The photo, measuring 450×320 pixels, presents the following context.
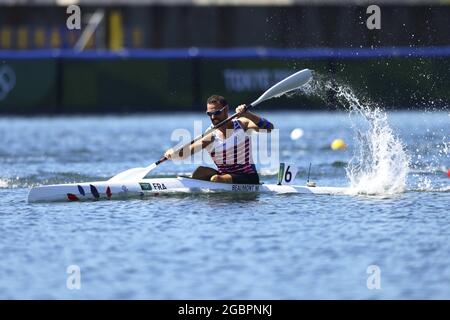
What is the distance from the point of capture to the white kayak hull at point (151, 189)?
18406mm

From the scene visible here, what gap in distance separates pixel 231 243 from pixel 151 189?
4.37 metres

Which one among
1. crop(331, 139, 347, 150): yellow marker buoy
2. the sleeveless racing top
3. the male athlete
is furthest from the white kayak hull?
crop(331, 139, 347, 150): yellow marker buoy

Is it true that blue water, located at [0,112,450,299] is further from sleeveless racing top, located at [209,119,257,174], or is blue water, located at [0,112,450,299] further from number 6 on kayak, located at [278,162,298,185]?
sleeveless racing top, located at [209,119,257,174]

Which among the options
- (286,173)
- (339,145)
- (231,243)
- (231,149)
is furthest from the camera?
(339,145)

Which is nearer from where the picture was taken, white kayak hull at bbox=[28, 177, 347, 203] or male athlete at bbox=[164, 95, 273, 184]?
white kayak hull at bbox=[28, 177, 347, 203]

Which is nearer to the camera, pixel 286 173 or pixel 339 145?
pixel 286 173

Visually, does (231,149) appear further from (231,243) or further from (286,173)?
(231,243)

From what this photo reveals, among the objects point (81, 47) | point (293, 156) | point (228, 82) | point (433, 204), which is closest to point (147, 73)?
point (228, 82)

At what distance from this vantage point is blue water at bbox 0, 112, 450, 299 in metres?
12.3

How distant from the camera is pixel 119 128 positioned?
122ft

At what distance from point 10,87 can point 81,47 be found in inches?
256

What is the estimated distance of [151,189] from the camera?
18750mm

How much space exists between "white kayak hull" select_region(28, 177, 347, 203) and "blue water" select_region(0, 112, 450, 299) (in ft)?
0.64

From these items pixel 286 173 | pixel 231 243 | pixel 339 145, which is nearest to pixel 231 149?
pixel 286 173
